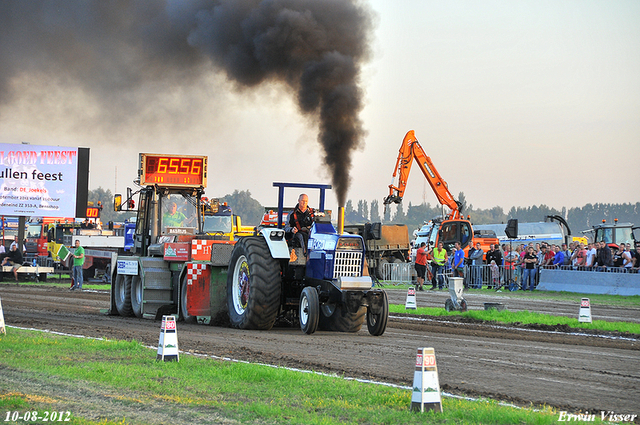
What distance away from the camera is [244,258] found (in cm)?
1361

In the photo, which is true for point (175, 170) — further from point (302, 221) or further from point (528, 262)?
point (528, 262)

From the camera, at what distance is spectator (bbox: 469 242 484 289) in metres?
28.8

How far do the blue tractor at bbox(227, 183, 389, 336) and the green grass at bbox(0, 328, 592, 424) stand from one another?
335 cm

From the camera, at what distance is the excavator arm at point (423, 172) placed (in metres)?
33.4

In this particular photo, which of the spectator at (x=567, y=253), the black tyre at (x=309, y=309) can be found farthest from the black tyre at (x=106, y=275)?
the black tyre at (x=309, y=309)

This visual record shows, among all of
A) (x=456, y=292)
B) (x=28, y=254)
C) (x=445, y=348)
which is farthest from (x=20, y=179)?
(x=445, y=348)

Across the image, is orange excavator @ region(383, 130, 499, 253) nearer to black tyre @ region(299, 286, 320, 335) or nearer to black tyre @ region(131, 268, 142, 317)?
black tyre @ region(131, 268, 142, 317)

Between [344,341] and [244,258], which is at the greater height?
[244,258]

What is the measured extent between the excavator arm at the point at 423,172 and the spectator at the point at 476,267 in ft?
16.2

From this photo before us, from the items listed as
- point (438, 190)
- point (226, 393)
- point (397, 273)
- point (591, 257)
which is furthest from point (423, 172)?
point (226, 393)

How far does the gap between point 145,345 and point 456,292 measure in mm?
8878

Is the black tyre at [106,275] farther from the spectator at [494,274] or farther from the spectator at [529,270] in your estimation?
the spectator at [529,270]

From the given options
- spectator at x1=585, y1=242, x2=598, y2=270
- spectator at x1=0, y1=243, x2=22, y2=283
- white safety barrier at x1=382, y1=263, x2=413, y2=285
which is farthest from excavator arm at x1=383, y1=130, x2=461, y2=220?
spectator at x1=0, y1=243, x2=22, y2=283

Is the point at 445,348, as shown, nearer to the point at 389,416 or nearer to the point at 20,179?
the point at 389,416
